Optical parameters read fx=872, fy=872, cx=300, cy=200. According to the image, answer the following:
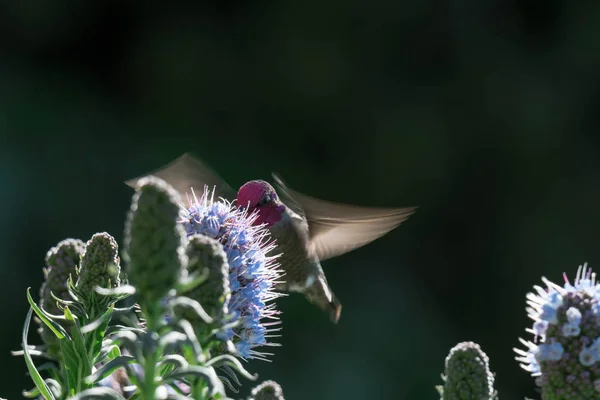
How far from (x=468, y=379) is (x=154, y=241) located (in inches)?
19.7

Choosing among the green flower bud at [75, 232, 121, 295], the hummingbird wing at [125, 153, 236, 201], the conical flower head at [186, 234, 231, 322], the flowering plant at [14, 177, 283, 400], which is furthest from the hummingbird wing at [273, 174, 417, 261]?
the conical flower head at [186, 234, 231, 322]

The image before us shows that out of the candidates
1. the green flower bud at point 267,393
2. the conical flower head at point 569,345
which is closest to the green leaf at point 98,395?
the green flower bud at point 267,393

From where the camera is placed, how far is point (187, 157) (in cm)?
241

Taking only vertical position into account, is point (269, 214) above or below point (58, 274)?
above

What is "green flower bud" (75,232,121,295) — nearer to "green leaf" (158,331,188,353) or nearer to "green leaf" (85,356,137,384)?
"green leaf" (85,356,137,384)

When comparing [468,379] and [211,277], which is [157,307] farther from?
[468,379]

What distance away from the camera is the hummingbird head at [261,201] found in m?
2.05

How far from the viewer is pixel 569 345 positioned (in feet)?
3.64

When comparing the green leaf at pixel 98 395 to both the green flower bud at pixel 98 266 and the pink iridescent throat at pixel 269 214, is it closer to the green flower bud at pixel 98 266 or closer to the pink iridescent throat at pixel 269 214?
the green flower bud at pixel 98 266

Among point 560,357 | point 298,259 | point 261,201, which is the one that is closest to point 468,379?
point 560,357

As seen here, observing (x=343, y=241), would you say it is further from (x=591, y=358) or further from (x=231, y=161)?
(x=231, y=161)

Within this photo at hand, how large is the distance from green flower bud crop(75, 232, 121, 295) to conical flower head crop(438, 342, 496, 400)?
0.48 meters

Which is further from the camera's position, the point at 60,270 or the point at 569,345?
the point at 60,270

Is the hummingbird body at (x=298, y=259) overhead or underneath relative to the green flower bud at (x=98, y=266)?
overhead
